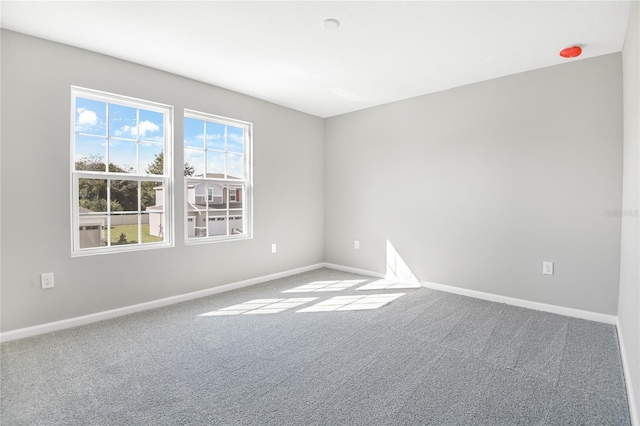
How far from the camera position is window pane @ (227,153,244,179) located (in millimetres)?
4074

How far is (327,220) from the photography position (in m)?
5.25

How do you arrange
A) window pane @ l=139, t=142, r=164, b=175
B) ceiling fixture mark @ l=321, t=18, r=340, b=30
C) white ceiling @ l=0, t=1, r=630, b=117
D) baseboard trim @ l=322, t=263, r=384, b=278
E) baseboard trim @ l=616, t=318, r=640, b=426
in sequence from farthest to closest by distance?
1. baseboard trim @ l=322, t=263, r=384, b=278
2. window pane @ l=139, t=142, r=164, b=175
3. ceiling fixture mark @ l=321, t=18, r=340, b=30
4. white ceiling @ l=0, t=1, r=630, b=117
5. baseboard trim @ l=616, t=318, r=640, b=426

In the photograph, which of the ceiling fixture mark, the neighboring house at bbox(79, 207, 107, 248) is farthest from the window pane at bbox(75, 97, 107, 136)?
the ceiling fixture mark

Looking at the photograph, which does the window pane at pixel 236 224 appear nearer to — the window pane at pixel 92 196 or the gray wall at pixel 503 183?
the window pane at pixel 92 196

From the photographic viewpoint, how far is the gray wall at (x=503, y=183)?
9.65 feet

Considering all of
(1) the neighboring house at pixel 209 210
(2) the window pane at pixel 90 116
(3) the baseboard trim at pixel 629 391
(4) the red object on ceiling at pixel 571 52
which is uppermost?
(4) the red object on ceiling at pixel 571 52

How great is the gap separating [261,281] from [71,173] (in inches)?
95.6

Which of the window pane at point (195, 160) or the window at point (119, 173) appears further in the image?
the window pane at point (195, 160)

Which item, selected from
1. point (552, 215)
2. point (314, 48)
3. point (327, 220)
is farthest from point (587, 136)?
point (327, 220)

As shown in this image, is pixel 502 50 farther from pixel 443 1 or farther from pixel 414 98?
pixel 414 98

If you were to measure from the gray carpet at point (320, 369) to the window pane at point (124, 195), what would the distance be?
107 centimetres

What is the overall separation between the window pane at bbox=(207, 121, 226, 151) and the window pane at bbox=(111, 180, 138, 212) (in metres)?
1.00

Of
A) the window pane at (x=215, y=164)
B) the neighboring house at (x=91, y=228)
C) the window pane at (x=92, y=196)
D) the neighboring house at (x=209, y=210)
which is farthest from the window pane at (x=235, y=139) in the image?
the neighboring house at (x=91, y=228)

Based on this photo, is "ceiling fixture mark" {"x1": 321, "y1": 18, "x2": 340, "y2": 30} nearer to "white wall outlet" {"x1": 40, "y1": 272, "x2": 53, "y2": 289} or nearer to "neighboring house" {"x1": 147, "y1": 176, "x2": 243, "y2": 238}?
"neighboring house" {"x1": 147, "y1": 176, "x2": 243, "y2": 238}
